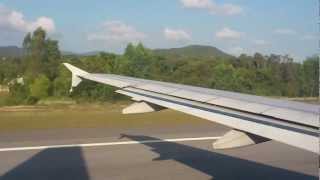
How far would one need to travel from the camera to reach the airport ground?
8.40 m

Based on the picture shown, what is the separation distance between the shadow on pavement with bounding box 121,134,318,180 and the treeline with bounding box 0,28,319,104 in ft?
41.9

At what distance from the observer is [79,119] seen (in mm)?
15977

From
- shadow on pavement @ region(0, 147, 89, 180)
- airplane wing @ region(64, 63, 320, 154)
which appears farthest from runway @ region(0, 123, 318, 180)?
airplane wing @ region(64, 63, 320, 154)

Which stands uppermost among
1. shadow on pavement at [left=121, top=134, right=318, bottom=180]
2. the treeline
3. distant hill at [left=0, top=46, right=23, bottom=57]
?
distant hill at [left=0, top=46, right=23, bottom=57]

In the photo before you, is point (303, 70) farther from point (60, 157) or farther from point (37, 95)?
point (60, 157)

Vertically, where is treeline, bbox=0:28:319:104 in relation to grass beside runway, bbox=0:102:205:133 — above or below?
→ above

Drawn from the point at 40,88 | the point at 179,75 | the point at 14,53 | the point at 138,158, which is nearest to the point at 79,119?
the point at 138,158

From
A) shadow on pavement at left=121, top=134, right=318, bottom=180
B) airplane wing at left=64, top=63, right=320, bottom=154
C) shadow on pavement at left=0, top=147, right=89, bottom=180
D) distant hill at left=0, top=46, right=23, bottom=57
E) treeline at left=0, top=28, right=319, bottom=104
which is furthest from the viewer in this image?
distant hill at left=0, top=46, right=23, bottom=57

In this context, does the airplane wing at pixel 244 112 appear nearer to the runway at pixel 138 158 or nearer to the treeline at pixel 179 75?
the runway at pixel 138 158

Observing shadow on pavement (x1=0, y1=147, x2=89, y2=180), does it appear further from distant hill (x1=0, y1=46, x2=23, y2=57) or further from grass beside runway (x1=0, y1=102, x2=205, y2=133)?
distant hill (x1=0, y1=46, x2=23, y2=57)

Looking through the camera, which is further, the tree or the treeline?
the tree

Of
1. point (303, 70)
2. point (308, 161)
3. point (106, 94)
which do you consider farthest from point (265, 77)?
point (308, 161)

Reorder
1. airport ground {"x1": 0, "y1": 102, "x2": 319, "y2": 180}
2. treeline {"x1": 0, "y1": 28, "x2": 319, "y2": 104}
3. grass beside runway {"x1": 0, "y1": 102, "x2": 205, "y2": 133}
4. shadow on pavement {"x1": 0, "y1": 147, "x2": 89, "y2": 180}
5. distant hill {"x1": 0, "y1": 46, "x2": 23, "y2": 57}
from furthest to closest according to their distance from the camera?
distant hill {"x1": 0, "y1": 46, "x2": 23, "y2": 57}
treeline {"x1": 0, "y1": 28, "x2": 319, "y2": 104}
grass beside runway {"x1": 0, "y1": 102, "x2": 205, "y2": 133}
airport ground {"x1": 0, "y1": 102, "x2": 319, "y2": 180}
shadow on pavement {"x1": 0, "y1": 147, "x2": 89, "y2": 180}

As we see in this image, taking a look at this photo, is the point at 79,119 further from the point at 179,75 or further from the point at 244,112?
the point at 179,75
